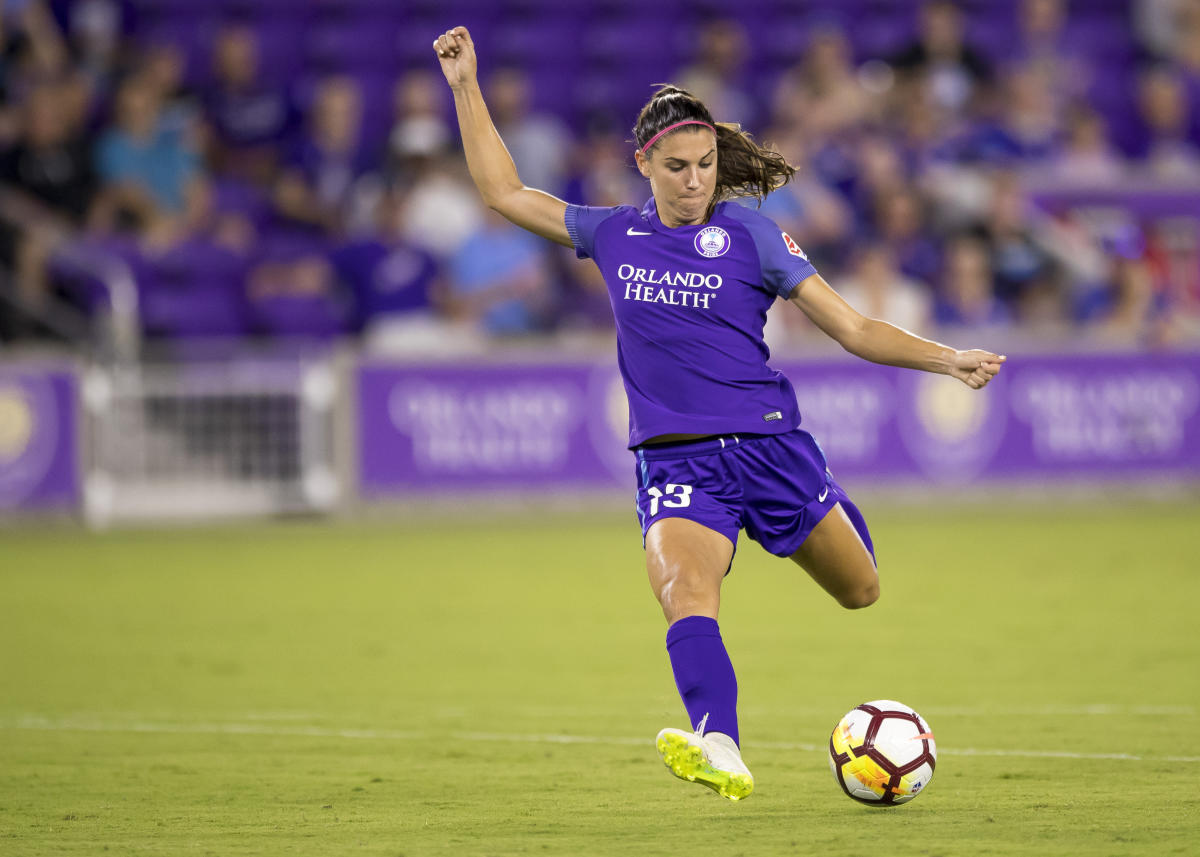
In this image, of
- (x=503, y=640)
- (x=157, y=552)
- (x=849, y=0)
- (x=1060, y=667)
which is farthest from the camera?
(x=849, y=0)

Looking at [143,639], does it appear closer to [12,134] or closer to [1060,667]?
[1060,667]

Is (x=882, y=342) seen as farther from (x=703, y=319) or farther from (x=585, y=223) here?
(x=585, y=223)

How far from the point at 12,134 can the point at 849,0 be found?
980 centimetres

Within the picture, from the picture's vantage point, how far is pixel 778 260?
600 cm

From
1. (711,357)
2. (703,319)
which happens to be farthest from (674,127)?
(711,357)

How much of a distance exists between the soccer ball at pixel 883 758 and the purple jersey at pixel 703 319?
1005mm

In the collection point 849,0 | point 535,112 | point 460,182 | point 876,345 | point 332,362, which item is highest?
point 849,0

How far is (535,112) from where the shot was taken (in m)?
19.4

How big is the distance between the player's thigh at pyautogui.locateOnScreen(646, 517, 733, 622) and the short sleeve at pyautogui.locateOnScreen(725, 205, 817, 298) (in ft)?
2.75

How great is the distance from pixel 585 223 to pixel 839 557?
142 centimetres

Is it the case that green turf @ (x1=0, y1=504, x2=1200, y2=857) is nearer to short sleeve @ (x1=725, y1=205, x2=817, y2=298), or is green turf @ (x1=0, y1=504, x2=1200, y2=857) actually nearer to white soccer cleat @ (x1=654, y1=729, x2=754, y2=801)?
white soccer cleat @ (x1=654, y1=729, x2=754, y2=801)

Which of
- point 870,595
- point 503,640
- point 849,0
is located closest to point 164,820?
point 870,595

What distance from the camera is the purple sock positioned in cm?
559

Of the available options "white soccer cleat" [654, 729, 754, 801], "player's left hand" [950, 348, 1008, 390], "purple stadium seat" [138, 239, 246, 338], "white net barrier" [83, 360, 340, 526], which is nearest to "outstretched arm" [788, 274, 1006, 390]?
"player's left hand" [950, 348, 1008, 390]
